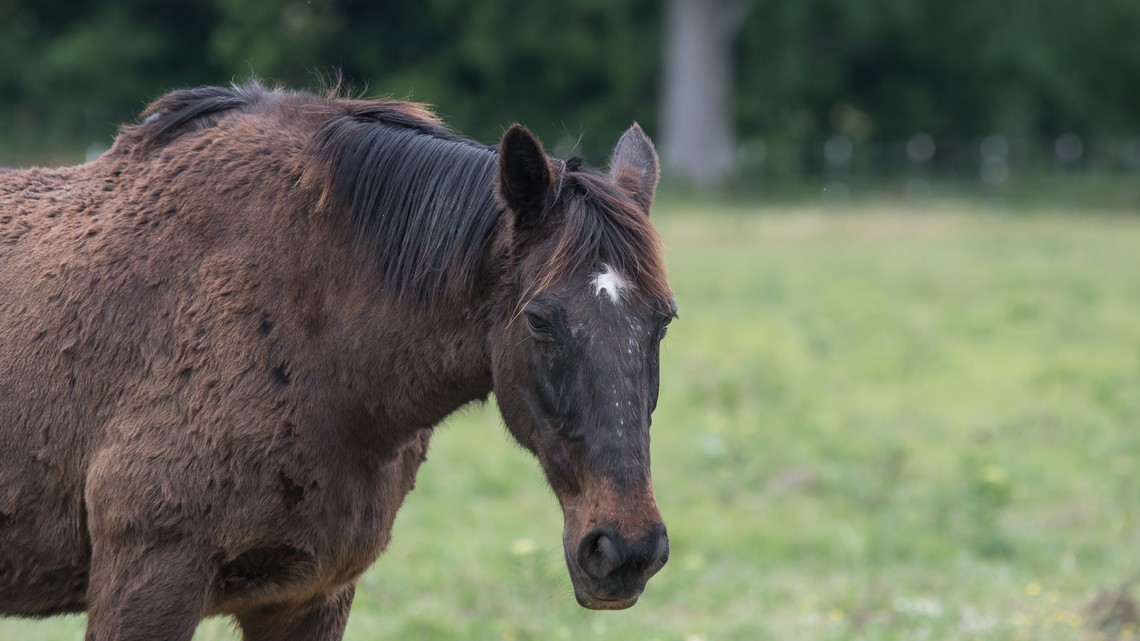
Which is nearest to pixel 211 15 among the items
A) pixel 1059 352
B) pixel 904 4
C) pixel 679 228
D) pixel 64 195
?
pixel 679 228

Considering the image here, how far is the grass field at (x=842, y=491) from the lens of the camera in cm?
585

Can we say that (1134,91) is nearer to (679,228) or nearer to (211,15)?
(679,228)

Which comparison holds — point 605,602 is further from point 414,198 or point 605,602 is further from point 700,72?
point 700,72

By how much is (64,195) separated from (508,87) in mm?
29090

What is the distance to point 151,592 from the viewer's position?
134 inches

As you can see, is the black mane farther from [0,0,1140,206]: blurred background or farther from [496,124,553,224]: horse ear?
[0,0,1140,206]: blurred background

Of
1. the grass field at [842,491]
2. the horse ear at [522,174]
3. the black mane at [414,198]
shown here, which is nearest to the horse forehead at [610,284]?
the horse ear at [522,174]

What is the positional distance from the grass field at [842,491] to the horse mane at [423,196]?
1.02 metres

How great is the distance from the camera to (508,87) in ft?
107

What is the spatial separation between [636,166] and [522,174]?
0.59 metres

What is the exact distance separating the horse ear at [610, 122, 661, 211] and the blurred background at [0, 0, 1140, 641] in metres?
0.23

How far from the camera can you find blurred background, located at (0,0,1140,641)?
636 cm

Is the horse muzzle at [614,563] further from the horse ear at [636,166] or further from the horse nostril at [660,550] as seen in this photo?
the horse ear at [636,166]

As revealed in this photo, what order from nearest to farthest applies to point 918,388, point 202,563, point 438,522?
point 202,563, point 438,522, point 918,388
